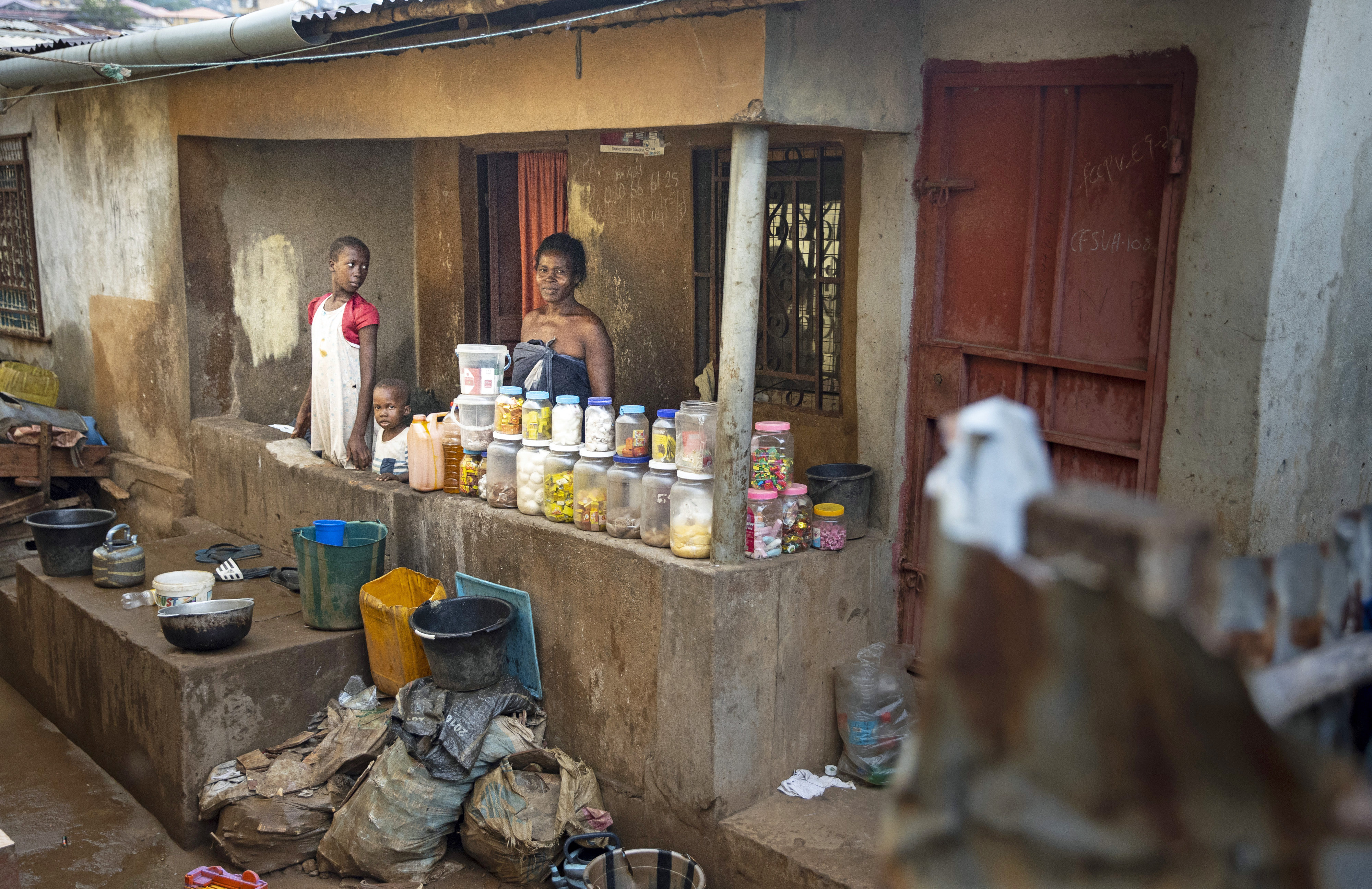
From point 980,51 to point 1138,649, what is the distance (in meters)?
3.71

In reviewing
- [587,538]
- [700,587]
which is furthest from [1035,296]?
[587,538]

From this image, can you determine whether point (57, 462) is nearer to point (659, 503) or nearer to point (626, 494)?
point (626, 494)

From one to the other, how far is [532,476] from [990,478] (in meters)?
4.06

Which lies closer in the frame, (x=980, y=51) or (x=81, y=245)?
(x=980, y=51)

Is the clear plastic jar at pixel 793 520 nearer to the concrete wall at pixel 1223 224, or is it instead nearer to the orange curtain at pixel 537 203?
the concrete wall at pixel 1223 224

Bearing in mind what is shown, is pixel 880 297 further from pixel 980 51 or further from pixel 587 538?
pixel 587 538

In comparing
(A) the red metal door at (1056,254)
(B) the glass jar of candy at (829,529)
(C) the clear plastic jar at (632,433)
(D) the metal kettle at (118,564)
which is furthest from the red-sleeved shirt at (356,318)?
(A) the red metal door at (1056,254)

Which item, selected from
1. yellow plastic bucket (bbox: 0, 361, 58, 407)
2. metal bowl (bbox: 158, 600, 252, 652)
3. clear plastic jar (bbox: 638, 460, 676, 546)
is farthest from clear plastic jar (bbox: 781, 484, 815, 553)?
yellow plastic bucket (bbox: 0, 361, 58, 407)

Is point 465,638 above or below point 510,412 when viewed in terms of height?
below

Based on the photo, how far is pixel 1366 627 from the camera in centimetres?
157

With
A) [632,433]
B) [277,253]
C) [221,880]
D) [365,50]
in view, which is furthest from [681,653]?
[277,253]

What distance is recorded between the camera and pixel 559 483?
5047mm

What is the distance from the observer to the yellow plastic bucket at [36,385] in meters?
9.49

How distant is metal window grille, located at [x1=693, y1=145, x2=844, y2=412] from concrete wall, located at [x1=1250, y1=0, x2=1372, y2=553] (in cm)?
202
